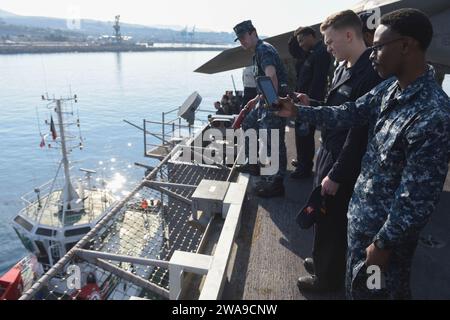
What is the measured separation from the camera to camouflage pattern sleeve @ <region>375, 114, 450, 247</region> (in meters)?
1.89

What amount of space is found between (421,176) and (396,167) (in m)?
0.22

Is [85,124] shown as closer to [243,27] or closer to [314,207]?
[243,27]

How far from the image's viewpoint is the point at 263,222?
464 cm

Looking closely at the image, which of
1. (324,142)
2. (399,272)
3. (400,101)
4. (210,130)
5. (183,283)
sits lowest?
(210,130)

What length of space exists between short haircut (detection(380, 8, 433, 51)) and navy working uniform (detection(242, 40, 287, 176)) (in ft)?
8.71

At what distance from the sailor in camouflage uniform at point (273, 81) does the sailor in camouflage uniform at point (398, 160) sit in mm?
2260

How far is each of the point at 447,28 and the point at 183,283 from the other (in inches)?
240

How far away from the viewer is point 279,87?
193 inches

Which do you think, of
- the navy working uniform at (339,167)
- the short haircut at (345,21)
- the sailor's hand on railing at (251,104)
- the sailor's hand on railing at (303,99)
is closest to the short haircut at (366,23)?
the navy working uniform at (339,167)

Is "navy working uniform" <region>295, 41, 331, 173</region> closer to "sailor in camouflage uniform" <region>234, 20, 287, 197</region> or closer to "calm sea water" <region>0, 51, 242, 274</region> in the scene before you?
"sailor in camouflage uniform" <region>234, 20, 287, 197</region>

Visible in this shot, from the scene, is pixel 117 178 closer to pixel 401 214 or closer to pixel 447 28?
pixel 447 28

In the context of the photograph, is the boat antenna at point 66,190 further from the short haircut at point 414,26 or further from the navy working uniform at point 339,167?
the short haircut at point 414,26

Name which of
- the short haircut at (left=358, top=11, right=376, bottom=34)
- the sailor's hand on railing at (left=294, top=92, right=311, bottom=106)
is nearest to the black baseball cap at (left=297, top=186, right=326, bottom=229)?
the sailor's hand on railing at (left=294, top=92, right=311, bottom=106)
